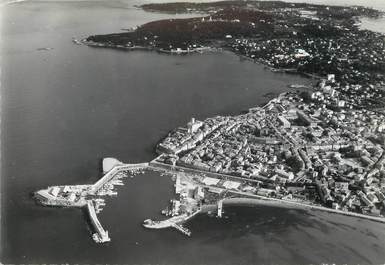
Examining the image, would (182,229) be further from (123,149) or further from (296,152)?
(296,152)

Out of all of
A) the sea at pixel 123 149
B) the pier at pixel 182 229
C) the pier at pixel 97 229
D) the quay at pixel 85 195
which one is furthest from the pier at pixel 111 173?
the pier at pixel 182 229

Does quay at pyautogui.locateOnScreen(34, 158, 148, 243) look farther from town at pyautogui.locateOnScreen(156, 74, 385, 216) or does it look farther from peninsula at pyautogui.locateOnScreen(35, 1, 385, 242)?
town at pyautogui.locateOnScreen(156, 74, 385, 216)

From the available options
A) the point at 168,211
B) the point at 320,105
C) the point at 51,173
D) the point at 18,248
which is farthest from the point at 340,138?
the point at 18,248

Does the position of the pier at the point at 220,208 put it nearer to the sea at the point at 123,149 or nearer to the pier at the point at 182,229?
the sea at the point at 123,149

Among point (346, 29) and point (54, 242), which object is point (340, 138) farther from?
point (346, 29)

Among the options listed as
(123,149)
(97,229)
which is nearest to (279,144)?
(123,149)

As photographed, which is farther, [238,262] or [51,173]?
[51,173]

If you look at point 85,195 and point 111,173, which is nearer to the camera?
point 85,195
